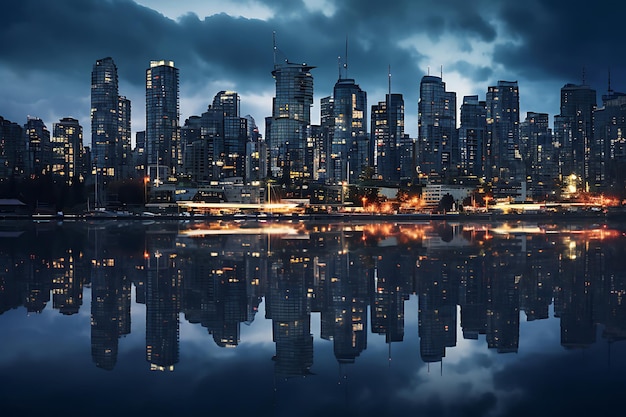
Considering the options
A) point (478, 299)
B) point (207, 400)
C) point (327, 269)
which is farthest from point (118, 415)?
point (327, 269)

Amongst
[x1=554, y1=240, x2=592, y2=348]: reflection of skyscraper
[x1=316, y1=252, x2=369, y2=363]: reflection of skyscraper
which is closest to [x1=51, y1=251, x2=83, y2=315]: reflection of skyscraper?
[x1=316, y1=252, x2=369, y2=363]: reflection of skyscraper

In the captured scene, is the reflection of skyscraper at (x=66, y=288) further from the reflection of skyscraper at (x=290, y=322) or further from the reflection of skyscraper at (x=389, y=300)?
the reflection of skyscraper at (x=389, y=300)

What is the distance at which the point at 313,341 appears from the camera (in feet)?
40.1

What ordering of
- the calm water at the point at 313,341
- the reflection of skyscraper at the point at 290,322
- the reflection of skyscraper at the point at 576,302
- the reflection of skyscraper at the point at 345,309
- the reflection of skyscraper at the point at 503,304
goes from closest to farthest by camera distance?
the calm water at the point at 313,341, the reflection of skyscraper at the point at 290,322, the reflection of skyscraper at the point at 345,309, the reflection of skyscraper at the point at 503,304, the reflection of skyscraper at the point at 576,302

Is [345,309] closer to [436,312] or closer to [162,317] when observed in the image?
[436,312]

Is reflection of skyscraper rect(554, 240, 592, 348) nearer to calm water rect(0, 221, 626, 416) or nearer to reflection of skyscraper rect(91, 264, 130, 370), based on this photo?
calm water rect(0, 221, 626, 416)

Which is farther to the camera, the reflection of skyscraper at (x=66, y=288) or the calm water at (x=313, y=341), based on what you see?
the reflection of skyscraper at (x=66, y=288)

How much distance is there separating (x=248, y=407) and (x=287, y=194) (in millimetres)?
185490

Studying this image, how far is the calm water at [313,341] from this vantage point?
28.3 ft

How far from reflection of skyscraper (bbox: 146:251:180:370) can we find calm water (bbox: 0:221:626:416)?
0.06 meters

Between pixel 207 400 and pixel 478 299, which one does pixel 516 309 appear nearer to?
pixel 478 299

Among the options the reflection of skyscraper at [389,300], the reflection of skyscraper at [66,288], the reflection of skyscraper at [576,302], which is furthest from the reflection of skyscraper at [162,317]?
the reflection of skyscraper at [576,302]

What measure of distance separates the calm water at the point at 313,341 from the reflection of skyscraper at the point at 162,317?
6cm

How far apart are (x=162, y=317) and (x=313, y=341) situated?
4.39 metres
